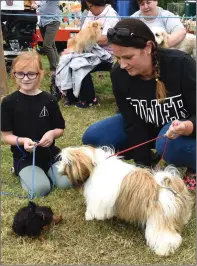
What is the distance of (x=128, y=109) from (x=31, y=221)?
106 centimetres

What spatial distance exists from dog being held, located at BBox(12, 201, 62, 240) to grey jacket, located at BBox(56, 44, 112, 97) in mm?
2790

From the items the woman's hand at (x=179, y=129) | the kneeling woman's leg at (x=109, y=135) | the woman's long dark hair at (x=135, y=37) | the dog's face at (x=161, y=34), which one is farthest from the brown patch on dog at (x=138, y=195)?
the dog's face at (x=161, y=34)

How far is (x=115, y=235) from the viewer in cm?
231

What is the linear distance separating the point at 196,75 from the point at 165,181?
0.77 m

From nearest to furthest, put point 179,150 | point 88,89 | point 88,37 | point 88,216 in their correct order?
point 88,216 → point 179,150 → point 88,37 → point 88,89

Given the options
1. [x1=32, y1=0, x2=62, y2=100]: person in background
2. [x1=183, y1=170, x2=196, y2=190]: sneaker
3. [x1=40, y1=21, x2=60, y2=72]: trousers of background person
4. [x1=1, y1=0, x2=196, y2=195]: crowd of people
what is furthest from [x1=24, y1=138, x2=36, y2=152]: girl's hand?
[x1=40, y1=21, x2=60, y2=72]: trousers of background person

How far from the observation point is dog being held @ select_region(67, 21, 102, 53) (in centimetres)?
486

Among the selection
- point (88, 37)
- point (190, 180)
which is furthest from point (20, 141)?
point (88, 37)

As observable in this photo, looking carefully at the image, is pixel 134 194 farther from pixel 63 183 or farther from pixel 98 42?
pixel 98 42

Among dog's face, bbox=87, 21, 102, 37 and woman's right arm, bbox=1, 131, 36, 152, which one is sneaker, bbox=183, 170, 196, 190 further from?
dog's face, bbox=87, 21, 102, 37

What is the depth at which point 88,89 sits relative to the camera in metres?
4.96

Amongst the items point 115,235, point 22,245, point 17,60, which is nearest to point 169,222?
point 115,235

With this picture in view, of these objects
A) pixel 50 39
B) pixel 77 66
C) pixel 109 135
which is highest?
pixel 50 39

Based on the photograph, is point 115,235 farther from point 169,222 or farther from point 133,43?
point 133,43
